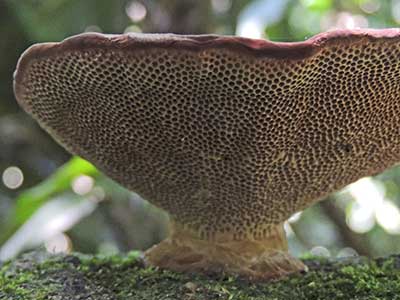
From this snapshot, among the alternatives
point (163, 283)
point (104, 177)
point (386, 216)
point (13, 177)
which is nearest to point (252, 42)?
point (163, 283)

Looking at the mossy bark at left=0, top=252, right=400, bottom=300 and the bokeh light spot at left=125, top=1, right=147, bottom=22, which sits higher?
the bokeh light spot at left=125, top=1, right=147, bottom=22

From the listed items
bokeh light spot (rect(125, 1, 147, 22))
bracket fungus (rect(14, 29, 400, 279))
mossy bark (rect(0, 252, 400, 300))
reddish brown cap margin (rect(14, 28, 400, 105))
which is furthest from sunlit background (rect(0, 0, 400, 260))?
reddish brown cap margin (rect(14, 28, 400, 105))

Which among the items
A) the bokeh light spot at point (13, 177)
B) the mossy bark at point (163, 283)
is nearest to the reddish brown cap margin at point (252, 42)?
the mossy bark at point (163, 283)

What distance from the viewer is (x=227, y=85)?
80 centimetres

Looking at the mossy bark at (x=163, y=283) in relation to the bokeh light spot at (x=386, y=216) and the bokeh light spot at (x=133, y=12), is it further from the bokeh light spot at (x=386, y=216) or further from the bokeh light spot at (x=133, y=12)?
the bokeh light spot at (x=386, y=216)

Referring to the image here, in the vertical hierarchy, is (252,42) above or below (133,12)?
below

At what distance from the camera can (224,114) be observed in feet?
2.79

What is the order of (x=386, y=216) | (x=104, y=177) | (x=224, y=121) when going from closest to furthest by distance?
(x=224, y=121)
(x=104, y=177)
(x=386, y=216)

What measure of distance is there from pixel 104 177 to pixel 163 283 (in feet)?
3.23

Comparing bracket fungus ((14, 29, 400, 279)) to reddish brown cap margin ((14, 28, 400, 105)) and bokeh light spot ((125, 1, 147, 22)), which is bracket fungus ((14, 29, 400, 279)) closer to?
reddish brown cap margin ((14, 28, 400, 105))

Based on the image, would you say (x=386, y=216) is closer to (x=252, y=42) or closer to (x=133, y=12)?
(x=133, y=12)

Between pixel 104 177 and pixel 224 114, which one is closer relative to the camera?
pixel 224 114

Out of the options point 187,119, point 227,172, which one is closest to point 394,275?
point 227,172

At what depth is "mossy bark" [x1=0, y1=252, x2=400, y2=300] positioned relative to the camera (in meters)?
0.96
